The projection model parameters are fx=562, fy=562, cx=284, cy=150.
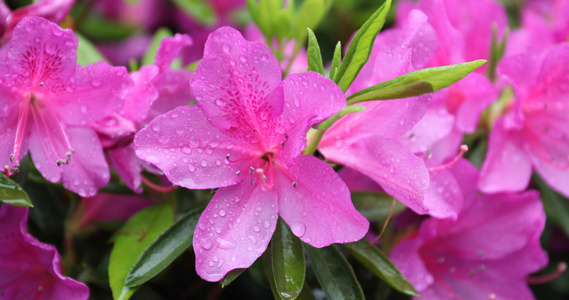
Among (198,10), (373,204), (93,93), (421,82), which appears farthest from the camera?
(198,10)

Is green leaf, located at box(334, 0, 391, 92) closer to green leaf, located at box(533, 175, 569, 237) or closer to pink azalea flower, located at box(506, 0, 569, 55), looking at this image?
pink azalea flower, located at box(506, 0, 569, 55)

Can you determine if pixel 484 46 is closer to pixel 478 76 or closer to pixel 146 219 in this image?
pixel 478 76

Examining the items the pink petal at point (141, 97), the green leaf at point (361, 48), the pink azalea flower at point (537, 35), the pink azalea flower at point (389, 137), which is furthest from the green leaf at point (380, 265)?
the pink azalea flower at point (537, 35)

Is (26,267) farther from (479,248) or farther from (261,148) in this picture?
(479,248)

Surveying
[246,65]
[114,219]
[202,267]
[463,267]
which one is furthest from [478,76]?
[114,219]

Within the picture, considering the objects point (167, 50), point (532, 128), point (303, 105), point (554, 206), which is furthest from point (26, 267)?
point (554, 206)

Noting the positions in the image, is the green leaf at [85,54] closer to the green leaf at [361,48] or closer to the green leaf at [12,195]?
the green leaf at [12,195]

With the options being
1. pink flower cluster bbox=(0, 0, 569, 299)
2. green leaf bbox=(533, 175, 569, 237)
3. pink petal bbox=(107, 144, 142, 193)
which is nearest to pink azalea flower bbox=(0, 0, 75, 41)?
pink flower cluster bbox=(0, 0, 569, 299)
